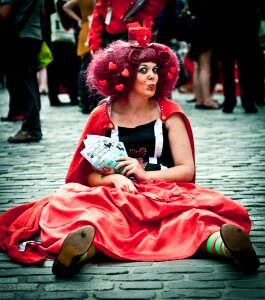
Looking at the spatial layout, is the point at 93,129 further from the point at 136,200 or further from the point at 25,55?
the point at 25,55

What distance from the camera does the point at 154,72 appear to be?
3777 mm

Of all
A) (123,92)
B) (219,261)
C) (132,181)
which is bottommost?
(219,261)

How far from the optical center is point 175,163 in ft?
12.2

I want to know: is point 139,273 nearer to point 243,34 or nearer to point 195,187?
point 195,187

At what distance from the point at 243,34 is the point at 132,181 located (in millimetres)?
5727

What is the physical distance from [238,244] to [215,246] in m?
0.23

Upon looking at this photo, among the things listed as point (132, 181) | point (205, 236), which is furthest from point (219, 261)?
point (132, 181)

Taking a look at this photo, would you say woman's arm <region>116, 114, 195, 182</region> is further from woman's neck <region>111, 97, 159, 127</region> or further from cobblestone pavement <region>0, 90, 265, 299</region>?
cobblestone pavement <region>0, 90, 265, 299</region>

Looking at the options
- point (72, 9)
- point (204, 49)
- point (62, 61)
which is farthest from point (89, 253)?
point (62, 61)

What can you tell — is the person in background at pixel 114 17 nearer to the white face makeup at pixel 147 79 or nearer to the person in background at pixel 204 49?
the white face makeup at pixel 147 79

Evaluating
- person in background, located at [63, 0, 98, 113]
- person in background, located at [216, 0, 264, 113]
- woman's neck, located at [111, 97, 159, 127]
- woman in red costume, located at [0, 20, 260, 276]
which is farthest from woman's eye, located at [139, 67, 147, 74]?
person in background, located at [216, 0, 264, 113]

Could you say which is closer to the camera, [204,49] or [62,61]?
[204,49]

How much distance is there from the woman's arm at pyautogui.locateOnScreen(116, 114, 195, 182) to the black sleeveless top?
A: 0.06m

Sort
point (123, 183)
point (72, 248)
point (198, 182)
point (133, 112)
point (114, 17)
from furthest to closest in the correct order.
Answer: point (114, 17) → point (198, 182) → point (133, 112) → point (123, 183) → point (72, 248)
